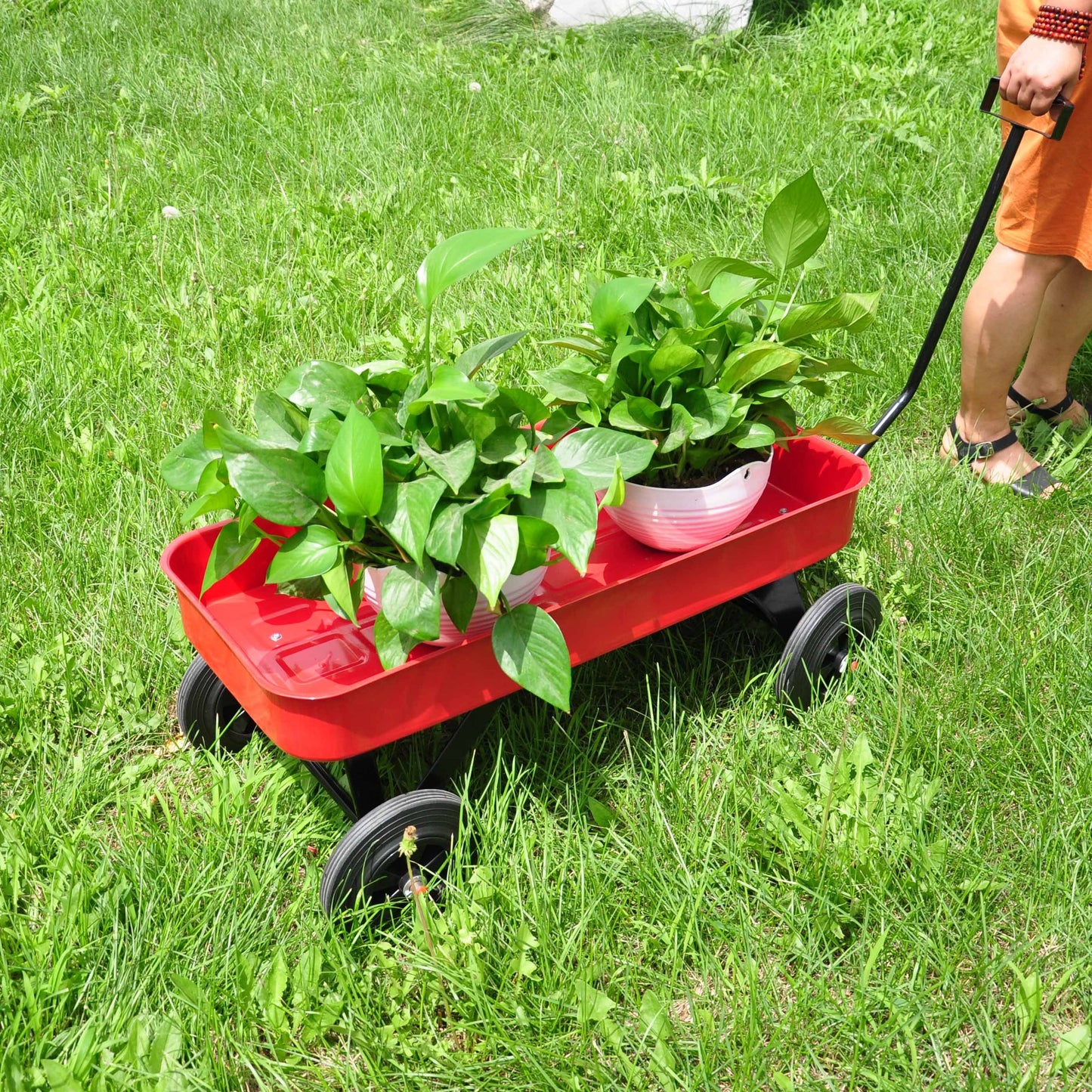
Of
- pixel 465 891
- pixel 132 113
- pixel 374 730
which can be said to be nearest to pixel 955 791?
pixel 465 891

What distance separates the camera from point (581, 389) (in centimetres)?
207

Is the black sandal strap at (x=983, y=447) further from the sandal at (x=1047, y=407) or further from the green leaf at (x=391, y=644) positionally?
the green leaf at (x=391, y=644)

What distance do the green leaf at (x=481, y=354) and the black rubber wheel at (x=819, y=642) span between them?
2.67 feet

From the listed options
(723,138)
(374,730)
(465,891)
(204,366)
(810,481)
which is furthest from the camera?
(723,138)

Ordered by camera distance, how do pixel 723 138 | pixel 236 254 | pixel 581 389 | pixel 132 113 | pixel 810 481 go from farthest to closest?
pixel 132 113 < pixel 723 138 < pixel 236 254 < pixel 810 481 < pixel 581 389

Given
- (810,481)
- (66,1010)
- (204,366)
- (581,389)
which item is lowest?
(66,1010)

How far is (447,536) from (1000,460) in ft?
6.17

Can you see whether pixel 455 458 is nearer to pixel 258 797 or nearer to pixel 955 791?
pixel 258 797

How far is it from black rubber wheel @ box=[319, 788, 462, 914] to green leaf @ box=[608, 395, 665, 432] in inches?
27.8

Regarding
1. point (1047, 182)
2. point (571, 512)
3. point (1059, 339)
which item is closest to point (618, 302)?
point (571, 512)

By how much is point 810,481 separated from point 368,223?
2.35 metres

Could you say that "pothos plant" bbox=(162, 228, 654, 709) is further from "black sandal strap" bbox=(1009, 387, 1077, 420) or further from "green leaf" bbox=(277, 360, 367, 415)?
"black sandal strap" bbox=(1009, 387, 1077, 420)

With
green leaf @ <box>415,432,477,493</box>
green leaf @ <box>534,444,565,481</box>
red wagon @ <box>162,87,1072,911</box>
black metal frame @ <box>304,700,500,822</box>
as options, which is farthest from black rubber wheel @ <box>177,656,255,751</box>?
green leaf @ <box>534,444,565,481</box>

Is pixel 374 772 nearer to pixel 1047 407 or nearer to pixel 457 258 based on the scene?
pixel 457 258
